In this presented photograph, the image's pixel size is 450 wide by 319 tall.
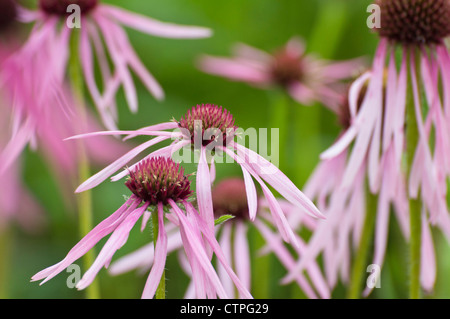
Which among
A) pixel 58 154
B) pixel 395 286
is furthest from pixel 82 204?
pixel 395 286

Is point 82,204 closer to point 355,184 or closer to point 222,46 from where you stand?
point 355,184

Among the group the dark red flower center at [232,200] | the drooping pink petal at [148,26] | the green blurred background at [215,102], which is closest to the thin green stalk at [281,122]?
the green blurred background at [215,102]

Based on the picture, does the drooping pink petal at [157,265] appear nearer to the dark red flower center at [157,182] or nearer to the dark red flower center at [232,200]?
the dark red flower center at [157,182]

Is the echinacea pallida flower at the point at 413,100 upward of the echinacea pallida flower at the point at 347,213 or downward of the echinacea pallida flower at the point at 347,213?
upward

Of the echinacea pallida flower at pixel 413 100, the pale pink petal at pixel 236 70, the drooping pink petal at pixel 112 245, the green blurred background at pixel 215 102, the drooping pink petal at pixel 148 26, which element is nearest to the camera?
the drooping pink petal at pixel 112 245

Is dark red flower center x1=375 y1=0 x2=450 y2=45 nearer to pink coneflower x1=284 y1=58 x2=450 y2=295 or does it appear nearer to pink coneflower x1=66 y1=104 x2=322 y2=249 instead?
pink coneflower x1=284 y1=58 x2=450 y2=295

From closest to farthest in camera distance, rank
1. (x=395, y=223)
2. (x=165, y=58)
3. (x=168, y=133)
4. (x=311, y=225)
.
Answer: (x=168, y=133) < (x=311, y=225) < (x=395, y=223) < (x=165, y=58)
